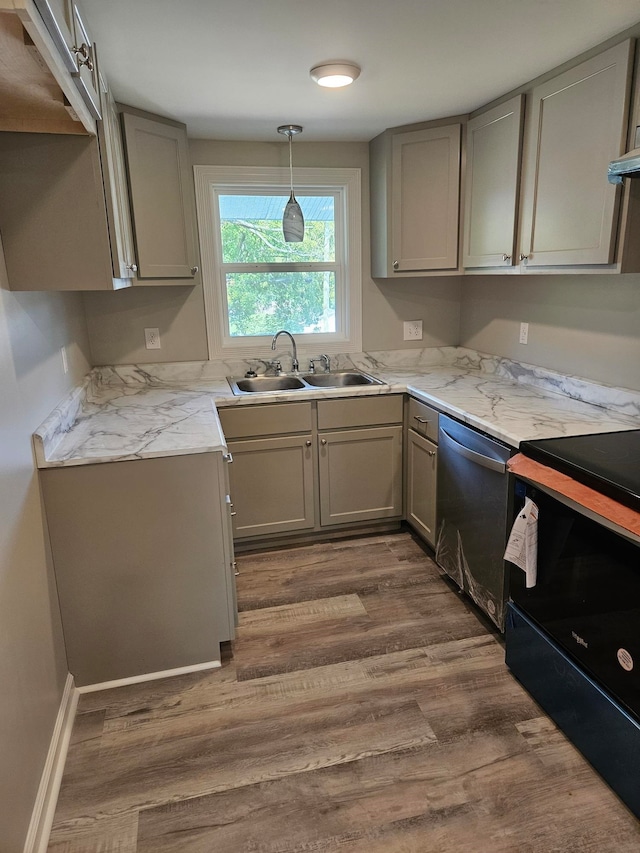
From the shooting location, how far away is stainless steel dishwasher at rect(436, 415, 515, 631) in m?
2.10

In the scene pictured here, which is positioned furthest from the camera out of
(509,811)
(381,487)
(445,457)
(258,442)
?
(381,487)

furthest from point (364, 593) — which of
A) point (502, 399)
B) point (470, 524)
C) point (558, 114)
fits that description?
point (558, 114)

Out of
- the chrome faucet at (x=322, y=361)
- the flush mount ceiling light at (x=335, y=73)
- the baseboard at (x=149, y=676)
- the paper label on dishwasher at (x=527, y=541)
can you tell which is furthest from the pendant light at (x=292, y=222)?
the baseboard at (x=149, y=676)

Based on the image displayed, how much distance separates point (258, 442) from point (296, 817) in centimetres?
165

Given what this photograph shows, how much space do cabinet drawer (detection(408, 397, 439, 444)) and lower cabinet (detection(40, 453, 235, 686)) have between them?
1092 millimetres

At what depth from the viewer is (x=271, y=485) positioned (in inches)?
115

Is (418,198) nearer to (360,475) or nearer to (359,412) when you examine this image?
(359,412)

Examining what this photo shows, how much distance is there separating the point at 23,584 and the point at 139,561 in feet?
1.59

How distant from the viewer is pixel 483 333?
10.7 feet

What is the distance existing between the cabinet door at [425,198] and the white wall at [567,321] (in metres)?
0.40

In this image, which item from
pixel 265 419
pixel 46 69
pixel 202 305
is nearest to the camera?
pixel 46 69

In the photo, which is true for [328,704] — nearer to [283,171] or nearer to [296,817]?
[296,817]

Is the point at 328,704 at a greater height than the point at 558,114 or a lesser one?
lesser

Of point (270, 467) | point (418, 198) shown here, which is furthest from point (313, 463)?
point (418, 198)
